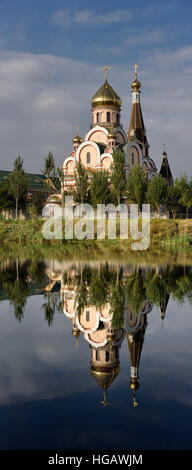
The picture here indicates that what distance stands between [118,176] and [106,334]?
2641cm

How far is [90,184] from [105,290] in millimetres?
24271

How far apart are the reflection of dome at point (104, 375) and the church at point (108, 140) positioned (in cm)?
3168

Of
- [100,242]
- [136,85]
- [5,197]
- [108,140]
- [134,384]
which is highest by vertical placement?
[136,85]

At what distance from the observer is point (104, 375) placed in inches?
159

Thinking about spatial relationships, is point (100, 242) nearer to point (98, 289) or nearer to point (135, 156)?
point (135, 156)

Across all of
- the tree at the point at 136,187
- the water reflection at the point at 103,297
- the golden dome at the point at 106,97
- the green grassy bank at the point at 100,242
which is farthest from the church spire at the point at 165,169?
the water reflection at the point at 103,297

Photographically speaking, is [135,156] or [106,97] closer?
[135,156]

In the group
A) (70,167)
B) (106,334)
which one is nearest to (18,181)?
(70,167)

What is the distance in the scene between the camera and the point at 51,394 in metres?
3.85

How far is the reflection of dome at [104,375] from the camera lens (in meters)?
4.07

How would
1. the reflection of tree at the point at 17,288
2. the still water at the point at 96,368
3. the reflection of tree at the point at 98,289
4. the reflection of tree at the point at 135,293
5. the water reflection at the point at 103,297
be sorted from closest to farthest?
the still water at the point at 96,368 → the water reflection at the point at 103,297 → the reflection of tree at the point at 135,293 → the reflection of tree at the point at 17,288 → the reflection of tree at the point at 98,289

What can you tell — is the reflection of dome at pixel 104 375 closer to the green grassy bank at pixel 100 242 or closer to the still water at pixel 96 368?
the still water at pixel 96 368

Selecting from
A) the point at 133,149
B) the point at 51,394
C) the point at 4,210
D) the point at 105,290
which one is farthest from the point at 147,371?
the point at 4,210
